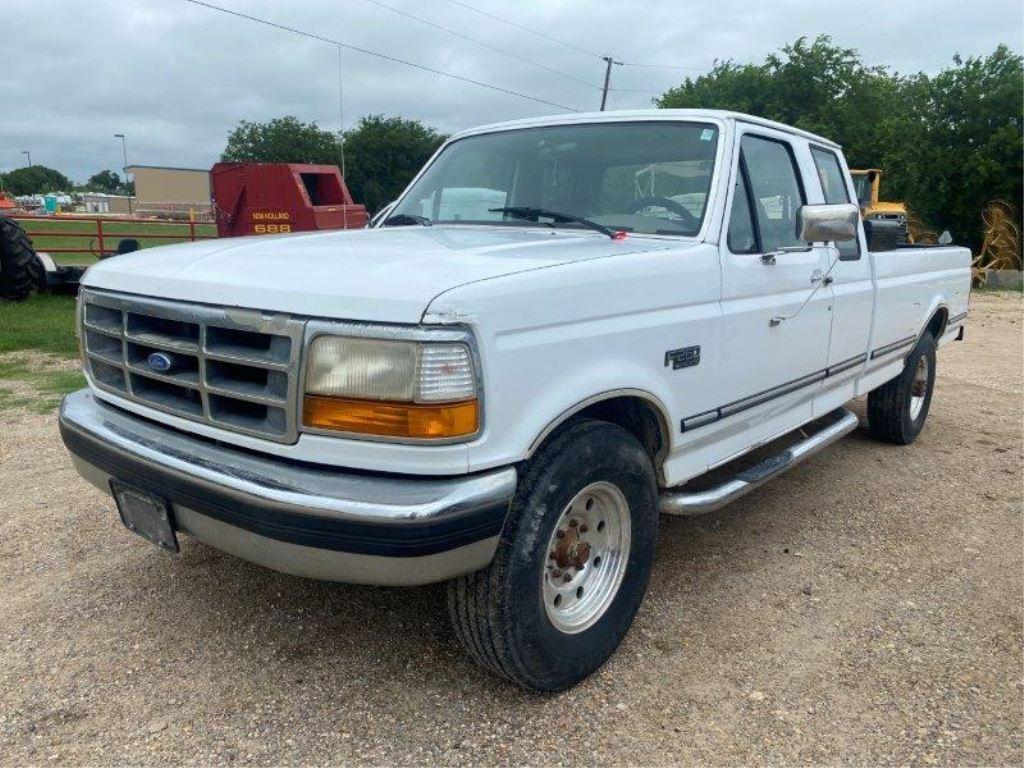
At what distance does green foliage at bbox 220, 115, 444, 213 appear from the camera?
120ft

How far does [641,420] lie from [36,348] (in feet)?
25.6

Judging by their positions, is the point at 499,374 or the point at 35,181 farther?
the point at 35,181

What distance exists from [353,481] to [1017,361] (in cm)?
956

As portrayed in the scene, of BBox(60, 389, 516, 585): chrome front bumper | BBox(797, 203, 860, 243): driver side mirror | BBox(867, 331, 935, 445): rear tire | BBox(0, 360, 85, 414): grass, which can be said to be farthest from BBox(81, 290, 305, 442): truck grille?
BBox(867, 331, 935, 445): rear tire

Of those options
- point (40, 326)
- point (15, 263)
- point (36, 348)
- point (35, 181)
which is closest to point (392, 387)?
point (36, 348)

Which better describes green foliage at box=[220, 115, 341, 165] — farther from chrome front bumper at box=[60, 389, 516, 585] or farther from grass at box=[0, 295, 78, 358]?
chrome front bumper at box=[60, 389, 516, 585]

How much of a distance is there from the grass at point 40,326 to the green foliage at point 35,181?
8295 centimetres

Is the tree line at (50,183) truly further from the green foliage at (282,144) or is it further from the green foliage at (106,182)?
the green foliage at (282,144)

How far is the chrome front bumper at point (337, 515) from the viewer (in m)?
2.06

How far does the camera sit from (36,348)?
837 cm

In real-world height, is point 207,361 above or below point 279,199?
below

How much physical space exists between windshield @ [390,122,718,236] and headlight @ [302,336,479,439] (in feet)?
4.83

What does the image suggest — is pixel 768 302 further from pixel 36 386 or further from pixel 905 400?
pixel 36 386

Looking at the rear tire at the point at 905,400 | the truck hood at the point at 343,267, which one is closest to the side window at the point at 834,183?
the rear tire at the point at 905,400
